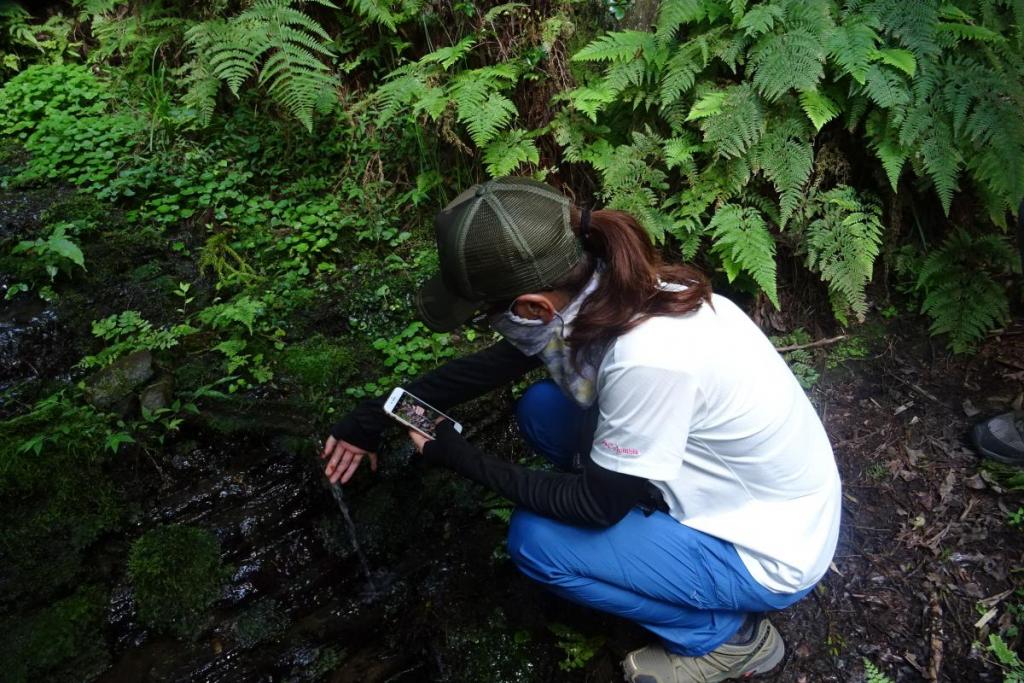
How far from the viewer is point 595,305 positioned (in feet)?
6.53

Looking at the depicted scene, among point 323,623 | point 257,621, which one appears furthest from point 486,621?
point 257,621

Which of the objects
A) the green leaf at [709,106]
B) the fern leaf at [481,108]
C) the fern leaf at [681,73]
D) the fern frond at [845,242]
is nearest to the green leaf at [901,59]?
the fern frond at [845,242]

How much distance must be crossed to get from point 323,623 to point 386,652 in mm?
333

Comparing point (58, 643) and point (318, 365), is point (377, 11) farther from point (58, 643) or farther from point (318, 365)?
point (58, 643)

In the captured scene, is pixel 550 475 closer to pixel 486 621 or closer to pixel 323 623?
pixel 486 621

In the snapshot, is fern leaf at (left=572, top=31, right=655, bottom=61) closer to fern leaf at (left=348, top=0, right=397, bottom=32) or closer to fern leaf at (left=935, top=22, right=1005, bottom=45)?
fern leaf at (left=348, top=0, right=397, bottom=32)

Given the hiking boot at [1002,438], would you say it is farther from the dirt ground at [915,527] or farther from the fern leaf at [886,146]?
the fern leaf at [886,146]

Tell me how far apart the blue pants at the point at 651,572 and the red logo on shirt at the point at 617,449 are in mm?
337

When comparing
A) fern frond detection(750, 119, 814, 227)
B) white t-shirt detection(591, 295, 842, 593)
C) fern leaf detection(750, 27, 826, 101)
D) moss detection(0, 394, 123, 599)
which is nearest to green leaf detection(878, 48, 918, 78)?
fern leaf detection(750, 27, 826, 101)

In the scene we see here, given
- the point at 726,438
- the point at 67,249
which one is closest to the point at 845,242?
the point at 726,438

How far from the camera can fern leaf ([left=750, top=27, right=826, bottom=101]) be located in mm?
3439

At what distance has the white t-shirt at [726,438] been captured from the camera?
1.92m

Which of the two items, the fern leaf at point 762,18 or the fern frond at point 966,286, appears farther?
the fern frond at point 966,286

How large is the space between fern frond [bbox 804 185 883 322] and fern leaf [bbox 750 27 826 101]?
699 mm
